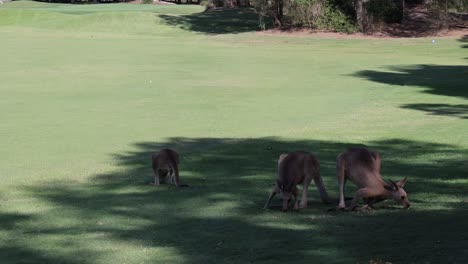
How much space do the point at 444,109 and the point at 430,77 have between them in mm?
8008

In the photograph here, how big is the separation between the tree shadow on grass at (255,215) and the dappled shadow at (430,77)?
10.5m

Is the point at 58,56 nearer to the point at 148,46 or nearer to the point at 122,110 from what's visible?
the point at 148,46

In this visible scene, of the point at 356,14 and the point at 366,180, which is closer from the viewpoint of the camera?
the point at 366,180

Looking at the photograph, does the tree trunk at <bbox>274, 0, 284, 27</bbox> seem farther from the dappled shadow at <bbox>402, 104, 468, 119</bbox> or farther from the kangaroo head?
the kangaroo head

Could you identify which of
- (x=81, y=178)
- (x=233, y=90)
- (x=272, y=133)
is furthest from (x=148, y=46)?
(x=81, y=178)

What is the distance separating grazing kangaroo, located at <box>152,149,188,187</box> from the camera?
10945mm

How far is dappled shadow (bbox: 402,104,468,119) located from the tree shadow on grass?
5.03m

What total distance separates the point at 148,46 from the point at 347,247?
114ft

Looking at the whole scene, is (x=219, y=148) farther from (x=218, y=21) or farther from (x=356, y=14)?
(x=218, y=21)

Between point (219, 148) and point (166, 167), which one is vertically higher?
point (166, 167)

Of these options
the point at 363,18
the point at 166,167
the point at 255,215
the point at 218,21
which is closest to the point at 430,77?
the point at 166,167

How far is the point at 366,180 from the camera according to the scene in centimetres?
881

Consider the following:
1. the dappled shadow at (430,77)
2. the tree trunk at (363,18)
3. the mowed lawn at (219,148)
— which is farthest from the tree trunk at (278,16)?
the dappled shadow at (430,77)

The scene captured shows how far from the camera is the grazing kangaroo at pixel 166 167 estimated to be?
10.9m
